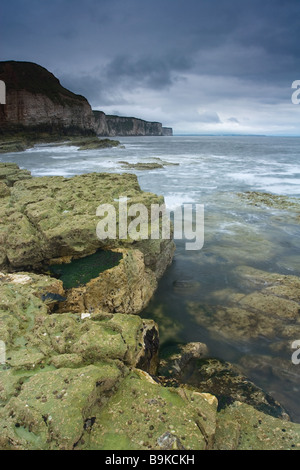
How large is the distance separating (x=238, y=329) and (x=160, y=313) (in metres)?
1.85

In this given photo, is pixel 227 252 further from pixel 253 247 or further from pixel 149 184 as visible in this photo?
pixel 149 184

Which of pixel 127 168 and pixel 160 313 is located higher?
pixel 127 168

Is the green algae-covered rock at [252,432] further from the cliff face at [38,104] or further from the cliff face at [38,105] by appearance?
the cliff face at [38,104]

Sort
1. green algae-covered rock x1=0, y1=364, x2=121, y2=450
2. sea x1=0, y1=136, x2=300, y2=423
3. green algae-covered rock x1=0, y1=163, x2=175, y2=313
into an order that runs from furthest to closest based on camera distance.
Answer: green algae-covered rock x1=0, y1=163, x2=175, y2=313 → sea x1=0, y1=136, x2=300, y2=423 → green algae-covered rock x1=0, y1=364, x2=121, y2=450

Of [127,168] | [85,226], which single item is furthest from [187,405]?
[127,168]

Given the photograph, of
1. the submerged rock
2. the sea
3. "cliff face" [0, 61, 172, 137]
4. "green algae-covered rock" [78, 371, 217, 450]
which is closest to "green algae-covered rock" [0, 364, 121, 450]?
→ "green algae-covered rock" [78, 371, 217, 450]

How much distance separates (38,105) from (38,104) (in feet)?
0.92

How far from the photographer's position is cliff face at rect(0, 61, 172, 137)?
64.9 meters

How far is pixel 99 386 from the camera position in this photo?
10.6ft

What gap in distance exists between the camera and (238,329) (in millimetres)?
6316

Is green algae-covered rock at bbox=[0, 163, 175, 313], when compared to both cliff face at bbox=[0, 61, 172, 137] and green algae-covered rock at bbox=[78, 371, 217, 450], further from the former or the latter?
cliff face at bbox=[0, 61, 172, 137]

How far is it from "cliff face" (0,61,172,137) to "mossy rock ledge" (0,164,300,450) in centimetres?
6826
